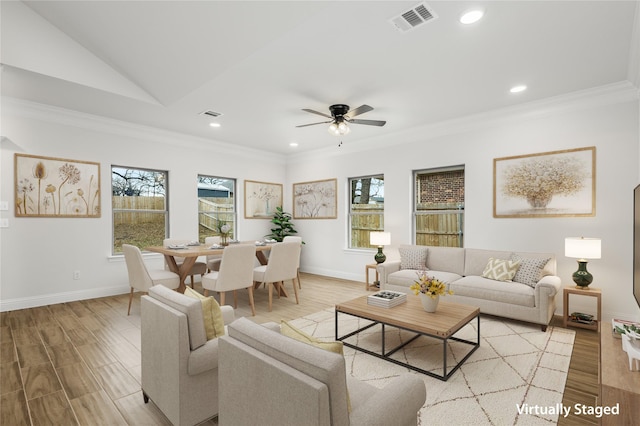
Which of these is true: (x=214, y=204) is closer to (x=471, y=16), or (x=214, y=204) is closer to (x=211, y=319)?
(x=211, y=319)

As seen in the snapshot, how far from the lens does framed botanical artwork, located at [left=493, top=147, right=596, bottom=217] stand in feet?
12.4

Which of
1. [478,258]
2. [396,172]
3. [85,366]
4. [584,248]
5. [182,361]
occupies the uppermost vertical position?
[396,172]

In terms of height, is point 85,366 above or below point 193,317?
below

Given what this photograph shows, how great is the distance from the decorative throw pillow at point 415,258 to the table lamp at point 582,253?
5.70ft

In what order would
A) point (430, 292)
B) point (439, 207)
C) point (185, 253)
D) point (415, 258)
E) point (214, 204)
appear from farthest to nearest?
point (214, 204), point (439, 207), point (415, 258), point (185, 253), point (430, 292)

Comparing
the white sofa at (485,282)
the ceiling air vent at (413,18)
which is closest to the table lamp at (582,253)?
the white sofa at (485,282)

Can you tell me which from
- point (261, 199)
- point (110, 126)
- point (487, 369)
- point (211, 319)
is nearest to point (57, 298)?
point (110, 126)

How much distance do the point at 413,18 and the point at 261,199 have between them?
5.14m

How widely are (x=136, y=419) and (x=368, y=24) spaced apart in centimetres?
318

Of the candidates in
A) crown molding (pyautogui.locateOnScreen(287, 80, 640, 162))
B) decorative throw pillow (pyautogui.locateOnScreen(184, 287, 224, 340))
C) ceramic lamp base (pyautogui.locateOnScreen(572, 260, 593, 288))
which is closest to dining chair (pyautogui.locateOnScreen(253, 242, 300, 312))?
decorative throw pillow (pyautogui.locateOnScreen(184, 287, 224, 340))

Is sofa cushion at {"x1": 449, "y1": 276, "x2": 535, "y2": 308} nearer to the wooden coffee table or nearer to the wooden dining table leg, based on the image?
the wooden coffee table

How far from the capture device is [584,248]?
3385mm

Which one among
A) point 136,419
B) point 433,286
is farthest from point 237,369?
point 433,286

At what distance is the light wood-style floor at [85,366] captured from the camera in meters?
1.96
